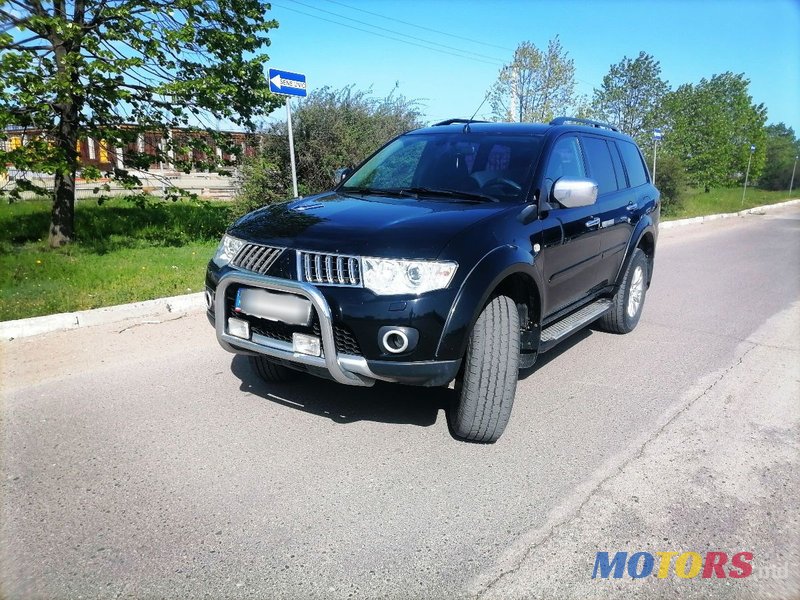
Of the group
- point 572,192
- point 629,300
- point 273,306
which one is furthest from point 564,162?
point 273,306

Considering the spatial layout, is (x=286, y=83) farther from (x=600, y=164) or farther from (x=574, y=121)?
(x=600, y=164)

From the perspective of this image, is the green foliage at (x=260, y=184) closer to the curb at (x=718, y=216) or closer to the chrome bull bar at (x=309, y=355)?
the curb at (x=718, y=216)

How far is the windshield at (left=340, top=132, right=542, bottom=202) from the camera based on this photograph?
12.3 ft

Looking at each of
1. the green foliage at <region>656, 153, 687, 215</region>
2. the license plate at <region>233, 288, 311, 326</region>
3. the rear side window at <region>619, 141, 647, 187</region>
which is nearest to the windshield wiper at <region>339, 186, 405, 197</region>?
the license plate at <region>233, 288, 311, 326</region>

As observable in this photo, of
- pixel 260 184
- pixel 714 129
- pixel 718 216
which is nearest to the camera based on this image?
pixel 260 184

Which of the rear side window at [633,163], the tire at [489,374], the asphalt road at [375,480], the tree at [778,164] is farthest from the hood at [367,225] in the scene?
the tree at [778,164]

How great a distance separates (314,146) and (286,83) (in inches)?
143

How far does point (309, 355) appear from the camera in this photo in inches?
116

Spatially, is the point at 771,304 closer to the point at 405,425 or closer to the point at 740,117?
the point at 405,425

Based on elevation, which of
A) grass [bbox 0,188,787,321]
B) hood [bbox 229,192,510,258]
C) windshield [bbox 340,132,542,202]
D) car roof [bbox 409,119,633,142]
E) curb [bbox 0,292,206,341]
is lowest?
curb [bbox 0,292,206,341]

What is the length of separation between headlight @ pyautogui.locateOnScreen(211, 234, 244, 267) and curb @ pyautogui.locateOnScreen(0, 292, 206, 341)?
268cm

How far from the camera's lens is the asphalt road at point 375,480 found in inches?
88.5

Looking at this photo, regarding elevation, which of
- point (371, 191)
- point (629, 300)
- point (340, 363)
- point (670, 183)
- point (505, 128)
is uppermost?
point (505, 128)

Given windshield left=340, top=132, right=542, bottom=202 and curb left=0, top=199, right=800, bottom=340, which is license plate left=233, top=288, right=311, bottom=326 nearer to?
windshield left=340, top=132, right=542, bottom=202
